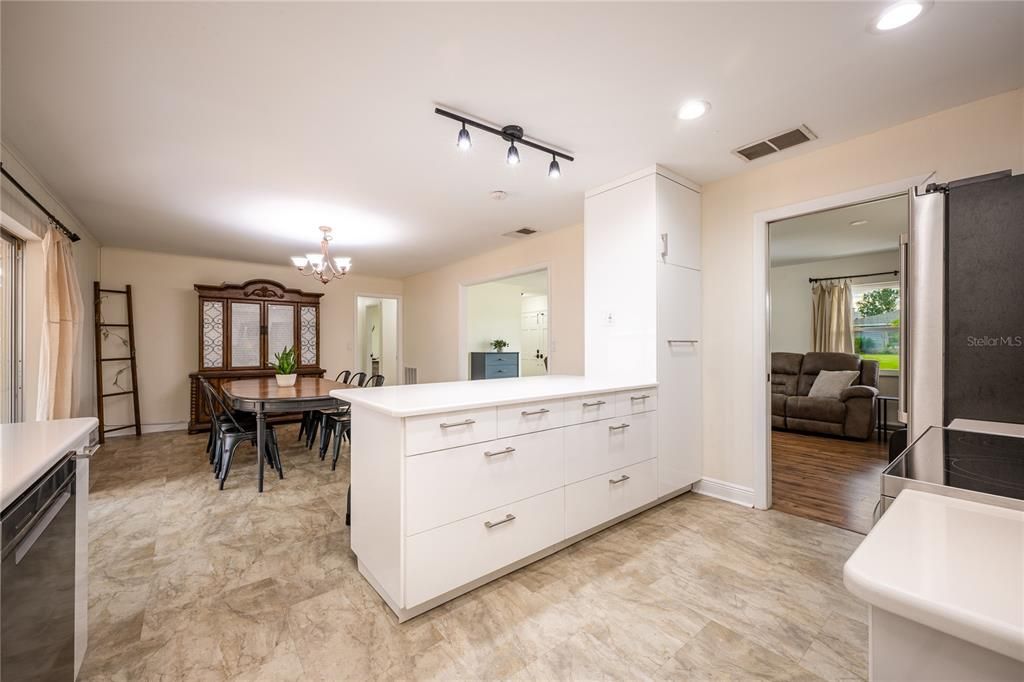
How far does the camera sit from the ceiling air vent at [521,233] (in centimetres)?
453

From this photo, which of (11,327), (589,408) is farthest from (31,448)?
(11,327)

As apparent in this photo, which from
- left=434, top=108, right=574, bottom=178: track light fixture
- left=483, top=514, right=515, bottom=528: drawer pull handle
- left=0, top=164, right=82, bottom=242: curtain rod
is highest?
left=434, top=108, right=574, bottom=178: track light fixture

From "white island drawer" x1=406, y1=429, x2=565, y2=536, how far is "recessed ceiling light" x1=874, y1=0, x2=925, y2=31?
7.00 ft

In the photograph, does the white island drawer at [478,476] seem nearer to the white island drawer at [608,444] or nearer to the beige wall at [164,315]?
the white island drawer at [608,444]

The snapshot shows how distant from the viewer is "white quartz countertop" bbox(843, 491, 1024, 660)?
41 centimetres

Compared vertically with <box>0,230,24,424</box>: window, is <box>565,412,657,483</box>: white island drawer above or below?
below

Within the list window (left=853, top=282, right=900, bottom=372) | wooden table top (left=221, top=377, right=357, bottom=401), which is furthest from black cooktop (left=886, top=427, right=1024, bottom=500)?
A: window (left=853, top=282, right=900, bottom=372)

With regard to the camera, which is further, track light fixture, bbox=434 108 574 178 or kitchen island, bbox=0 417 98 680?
track light fixture, bbox=434 108 574 178

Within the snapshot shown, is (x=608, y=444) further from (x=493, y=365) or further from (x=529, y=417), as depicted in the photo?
(x=493, y=365)

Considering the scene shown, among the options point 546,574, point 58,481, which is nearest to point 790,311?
point 546,574

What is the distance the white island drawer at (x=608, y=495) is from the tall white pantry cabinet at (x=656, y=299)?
0.18m

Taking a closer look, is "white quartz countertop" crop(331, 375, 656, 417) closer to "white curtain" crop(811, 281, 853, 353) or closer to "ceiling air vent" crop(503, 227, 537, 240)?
"ceiling air vent" crop(503, 227, 537, 240)

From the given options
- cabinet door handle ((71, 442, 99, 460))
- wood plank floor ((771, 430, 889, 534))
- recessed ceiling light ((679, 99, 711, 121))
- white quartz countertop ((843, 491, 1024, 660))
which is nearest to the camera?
white quartz countertop ((843, 491, 1024, 660))

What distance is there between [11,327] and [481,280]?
4300 millimetres
